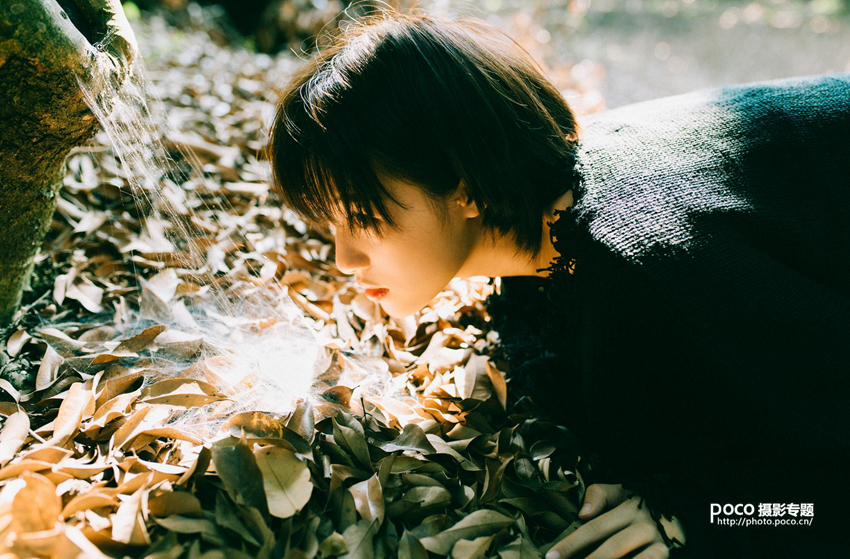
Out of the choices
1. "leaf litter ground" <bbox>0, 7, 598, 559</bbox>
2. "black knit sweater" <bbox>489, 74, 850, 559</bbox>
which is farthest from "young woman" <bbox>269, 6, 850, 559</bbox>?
"leaf litter ground" <bbox>0, 7, 598, 559</bbox>

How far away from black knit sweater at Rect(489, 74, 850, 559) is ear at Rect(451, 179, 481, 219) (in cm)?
19

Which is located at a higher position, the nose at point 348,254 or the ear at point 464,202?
the ear at point 464,202

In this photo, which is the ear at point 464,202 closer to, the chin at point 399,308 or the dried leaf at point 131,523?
the chin at point 399,308

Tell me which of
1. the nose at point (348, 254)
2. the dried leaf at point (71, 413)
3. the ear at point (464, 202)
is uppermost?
the ear at point (464, 202)

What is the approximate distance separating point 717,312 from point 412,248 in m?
0.57

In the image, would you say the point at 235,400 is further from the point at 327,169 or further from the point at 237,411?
the point at 327,169

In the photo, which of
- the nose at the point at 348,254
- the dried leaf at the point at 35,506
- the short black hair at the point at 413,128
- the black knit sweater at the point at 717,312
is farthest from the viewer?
the nose at the point at 348,254

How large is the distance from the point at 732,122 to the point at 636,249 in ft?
1.45

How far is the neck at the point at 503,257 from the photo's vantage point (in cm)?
123

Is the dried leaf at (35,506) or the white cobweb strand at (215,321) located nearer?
the dried leaf at (35,506)

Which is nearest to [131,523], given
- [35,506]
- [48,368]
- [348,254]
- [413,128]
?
[35,506]

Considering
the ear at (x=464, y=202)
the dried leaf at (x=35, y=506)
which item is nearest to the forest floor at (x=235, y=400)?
the dried leaf at (x=35, y=506)

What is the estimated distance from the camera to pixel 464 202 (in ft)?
3.73

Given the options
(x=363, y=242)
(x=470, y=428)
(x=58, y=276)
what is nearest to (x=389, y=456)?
(x=470, y=428)
